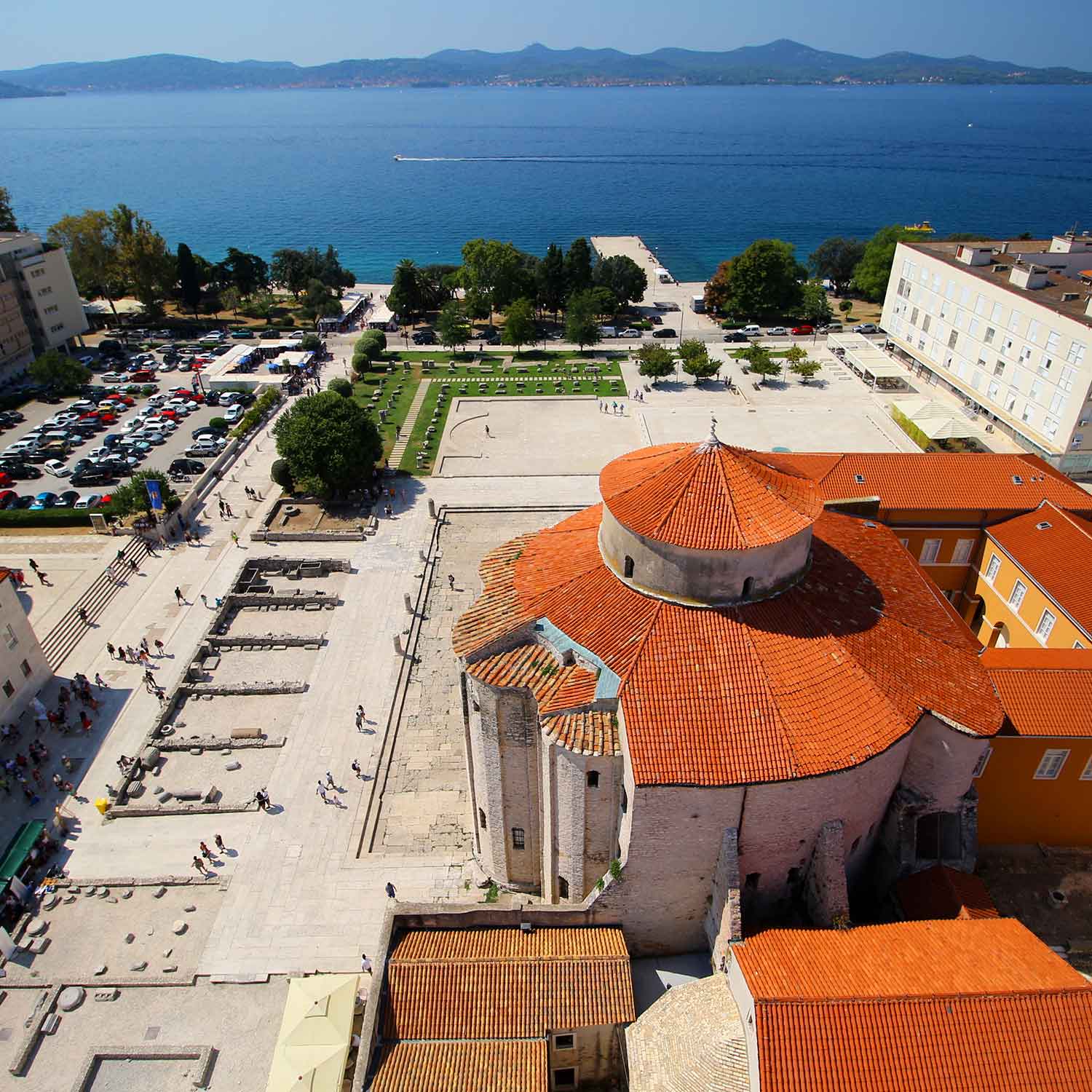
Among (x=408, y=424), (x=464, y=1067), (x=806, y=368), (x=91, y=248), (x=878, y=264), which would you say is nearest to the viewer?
(x=464, y=1067)

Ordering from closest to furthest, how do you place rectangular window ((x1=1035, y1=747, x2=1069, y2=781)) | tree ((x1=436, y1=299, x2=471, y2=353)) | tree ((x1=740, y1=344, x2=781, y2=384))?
rectangular window ((x1=1035, y1=747, x2=1069, y2=781)) < tree ((x1=740, y1=344, x2=781, y2=384)) < tree ((x1=436, y1=299, x2=471, y2=353))

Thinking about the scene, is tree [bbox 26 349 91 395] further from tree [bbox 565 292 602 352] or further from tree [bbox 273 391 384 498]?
tree [bbox 565 292 602 352]

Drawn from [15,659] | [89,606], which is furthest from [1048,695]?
[89,606]

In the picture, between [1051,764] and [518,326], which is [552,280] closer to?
[518,326]

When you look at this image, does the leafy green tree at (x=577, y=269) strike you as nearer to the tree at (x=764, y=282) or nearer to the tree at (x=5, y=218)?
the tree at (x=764, y=282)

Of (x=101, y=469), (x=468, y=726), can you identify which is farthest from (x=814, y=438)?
(x=101, y=469)

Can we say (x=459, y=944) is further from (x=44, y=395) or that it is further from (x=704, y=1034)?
(x=44, y=395)

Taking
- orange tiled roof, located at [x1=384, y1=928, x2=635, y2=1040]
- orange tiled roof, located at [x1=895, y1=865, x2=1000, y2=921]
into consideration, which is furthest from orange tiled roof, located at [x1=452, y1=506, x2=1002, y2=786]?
orange tiled roof, located at [x1=384, y1=928, x2=635, y2=1040]
